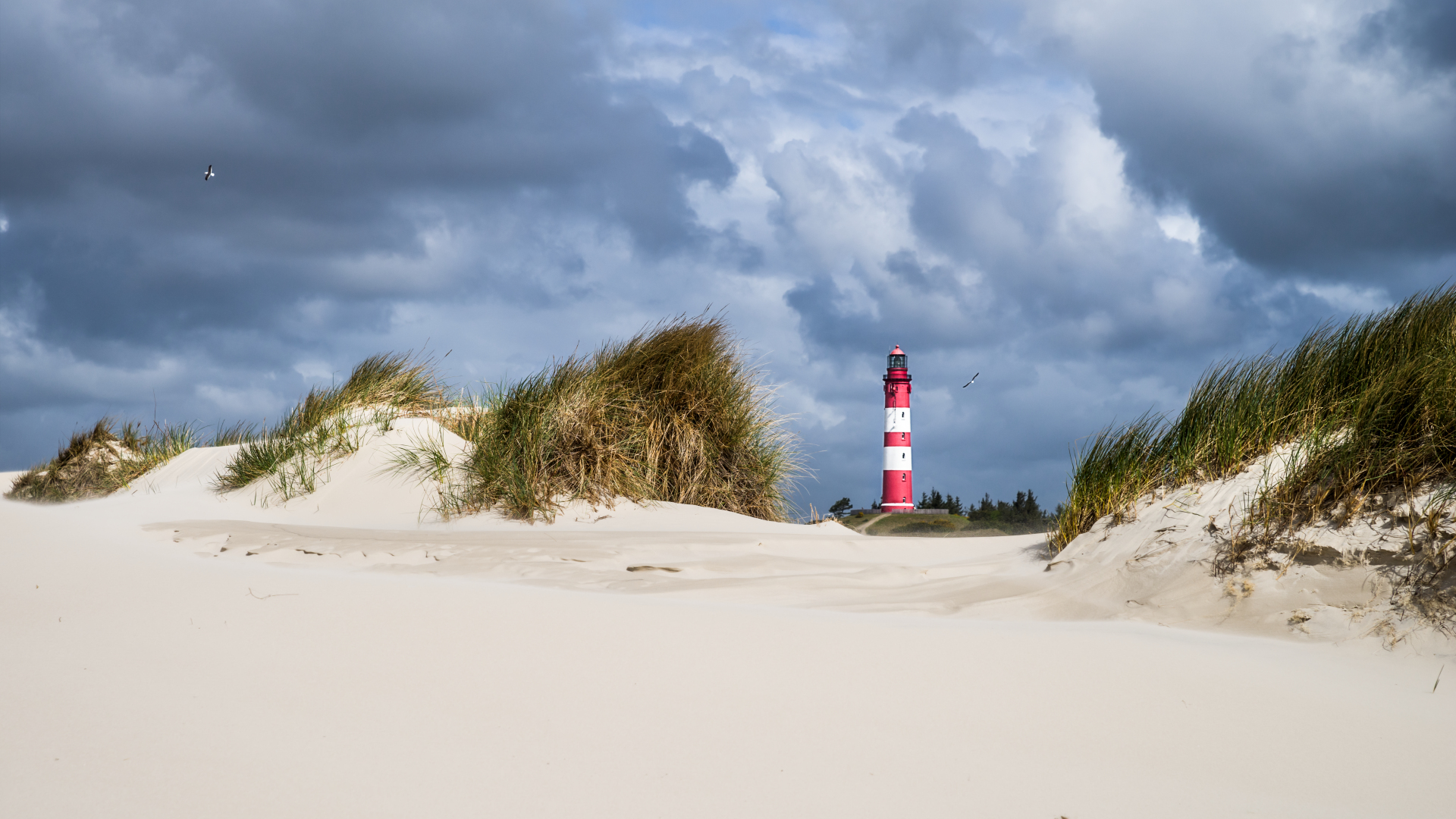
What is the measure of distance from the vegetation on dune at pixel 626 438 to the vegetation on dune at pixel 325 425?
0.74 metres

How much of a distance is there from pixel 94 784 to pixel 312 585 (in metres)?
2.07

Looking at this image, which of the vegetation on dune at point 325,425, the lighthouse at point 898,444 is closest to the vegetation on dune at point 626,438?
the vegetation on dune at point 325,425

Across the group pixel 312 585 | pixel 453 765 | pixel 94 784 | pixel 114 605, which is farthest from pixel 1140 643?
pixel 114 605

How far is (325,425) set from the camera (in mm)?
9148

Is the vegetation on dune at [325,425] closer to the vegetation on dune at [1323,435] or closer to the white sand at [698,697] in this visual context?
the white sand at [698,697]

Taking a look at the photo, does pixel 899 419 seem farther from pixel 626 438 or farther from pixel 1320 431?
pixel 1320 431

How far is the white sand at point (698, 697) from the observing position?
76.8 inches

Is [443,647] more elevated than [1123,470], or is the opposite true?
[1123,470]

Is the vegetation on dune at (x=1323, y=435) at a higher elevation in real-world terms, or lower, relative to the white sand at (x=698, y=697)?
higher

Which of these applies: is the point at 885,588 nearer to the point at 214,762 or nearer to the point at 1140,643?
the point at 1140,643

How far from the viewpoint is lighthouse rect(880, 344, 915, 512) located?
19.9m

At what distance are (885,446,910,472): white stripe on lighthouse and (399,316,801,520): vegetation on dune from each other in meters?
10.8

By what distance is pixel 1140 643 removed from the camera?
321cm

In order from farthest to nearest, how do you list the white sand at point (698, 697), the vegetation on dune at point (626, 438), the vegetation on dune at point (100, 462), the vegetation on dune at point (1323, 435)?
the vegetation on dune at point (100, 462) < the vegetation on dune at point (626, 438) < the vegetation on dune at point (1323, 435) < the white sand at point (698, 697)
